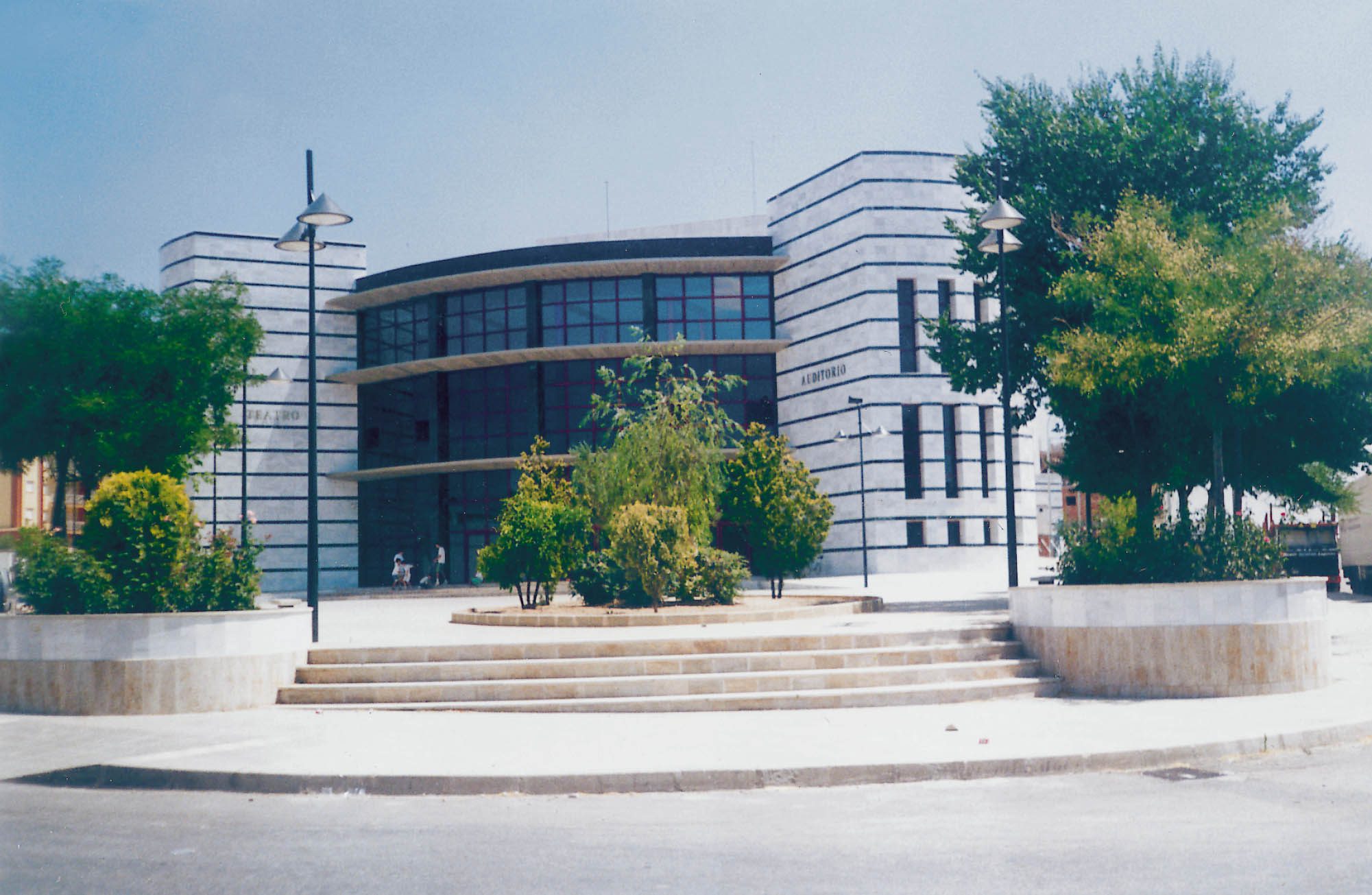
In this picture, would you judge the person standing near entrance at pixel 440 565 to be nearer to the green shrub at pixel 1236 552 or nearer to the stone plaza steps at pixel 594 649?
the stone plaza steps at pixel 594 649

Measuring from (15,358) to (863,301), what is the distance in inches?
1078

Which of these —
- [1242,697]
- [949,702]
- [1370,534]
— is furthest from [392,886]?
[1370,534]

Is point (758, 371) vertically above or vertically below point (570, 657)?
above

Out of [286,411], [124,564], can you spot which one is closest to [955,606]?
[124,564]

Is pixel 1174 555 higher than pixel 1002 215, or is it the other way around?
pixel 1002 215

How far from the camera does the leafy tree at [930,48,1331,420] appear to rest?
21578 millimetres

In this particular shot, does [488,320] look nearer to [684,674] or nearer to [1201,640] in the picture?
[684,674]

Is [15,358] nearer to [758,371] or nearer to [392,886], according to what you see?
[758,371]

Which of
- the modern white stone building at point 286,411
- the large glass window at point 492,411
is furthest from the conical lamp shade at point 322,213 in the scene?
the modern white stone building at point 286,411

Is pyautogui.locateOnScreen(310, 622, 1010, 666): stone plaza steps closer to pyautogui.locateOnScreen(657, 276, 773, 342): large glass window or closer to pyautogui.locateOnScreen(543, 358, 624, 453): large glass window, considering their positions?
pyautogui.locateOnScreen(543, 358, 624, 453): large glass window

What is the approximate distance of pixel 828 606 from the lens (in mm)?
19297

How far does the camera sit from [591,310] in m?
45.7

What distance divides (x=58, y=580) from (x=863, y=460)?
3060 cm

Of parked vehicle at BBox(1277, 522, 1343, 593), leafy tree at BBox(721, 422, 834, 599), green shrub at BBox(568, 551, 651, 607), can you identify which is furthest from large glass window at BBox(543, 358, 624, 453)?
parked vehicle at BBox(1277, 522, 1343, 593)
